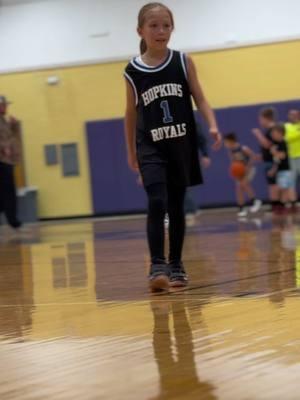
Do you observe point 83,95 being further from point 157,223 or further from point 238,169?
point 157,223

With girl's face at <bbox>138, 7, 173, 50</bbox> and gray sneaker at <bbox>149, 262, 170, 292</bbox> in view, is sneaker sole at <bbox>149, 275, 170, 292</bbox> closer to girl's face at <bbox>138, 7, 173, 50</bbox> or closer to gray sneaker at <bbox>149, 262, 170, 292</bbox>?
gray sneaker at <bbox>149, 262, 170, 292</bbox>

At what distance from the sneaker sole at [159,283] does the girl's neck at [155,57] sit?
3.79 ft

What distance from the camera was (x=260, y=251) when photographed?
6.59 metres

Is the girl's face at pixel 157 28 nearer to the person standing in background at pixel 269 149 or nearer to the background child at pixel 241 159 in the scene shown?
the person standing in background at pixel 269 149

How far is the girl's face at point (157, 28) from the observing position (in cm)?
481

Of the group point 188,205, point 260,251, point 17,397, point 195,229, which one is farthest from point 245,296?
point 188,205

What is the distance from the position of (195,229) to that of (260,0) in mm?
8541

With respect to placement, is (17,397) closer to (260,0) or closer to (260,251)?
(260,251)

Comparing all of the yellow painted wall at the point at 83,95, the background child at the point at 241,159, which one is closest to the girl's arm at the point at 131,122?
the background child at the point at 241,159

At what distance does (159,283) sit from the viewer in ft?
14.9

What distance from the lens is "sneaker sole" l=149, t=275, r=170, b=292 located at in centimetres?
453

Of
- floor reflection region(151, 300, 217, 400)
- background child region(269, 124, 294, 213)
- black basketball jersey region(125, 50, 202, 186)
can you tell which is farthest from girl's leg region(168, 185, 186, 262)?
background child region(269, 124, 294, 213)

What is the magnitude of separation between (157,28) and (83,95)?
14.2m

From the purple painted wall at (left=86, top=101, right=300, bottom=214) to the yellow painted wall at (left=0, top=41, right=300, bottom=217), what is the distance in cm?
21
